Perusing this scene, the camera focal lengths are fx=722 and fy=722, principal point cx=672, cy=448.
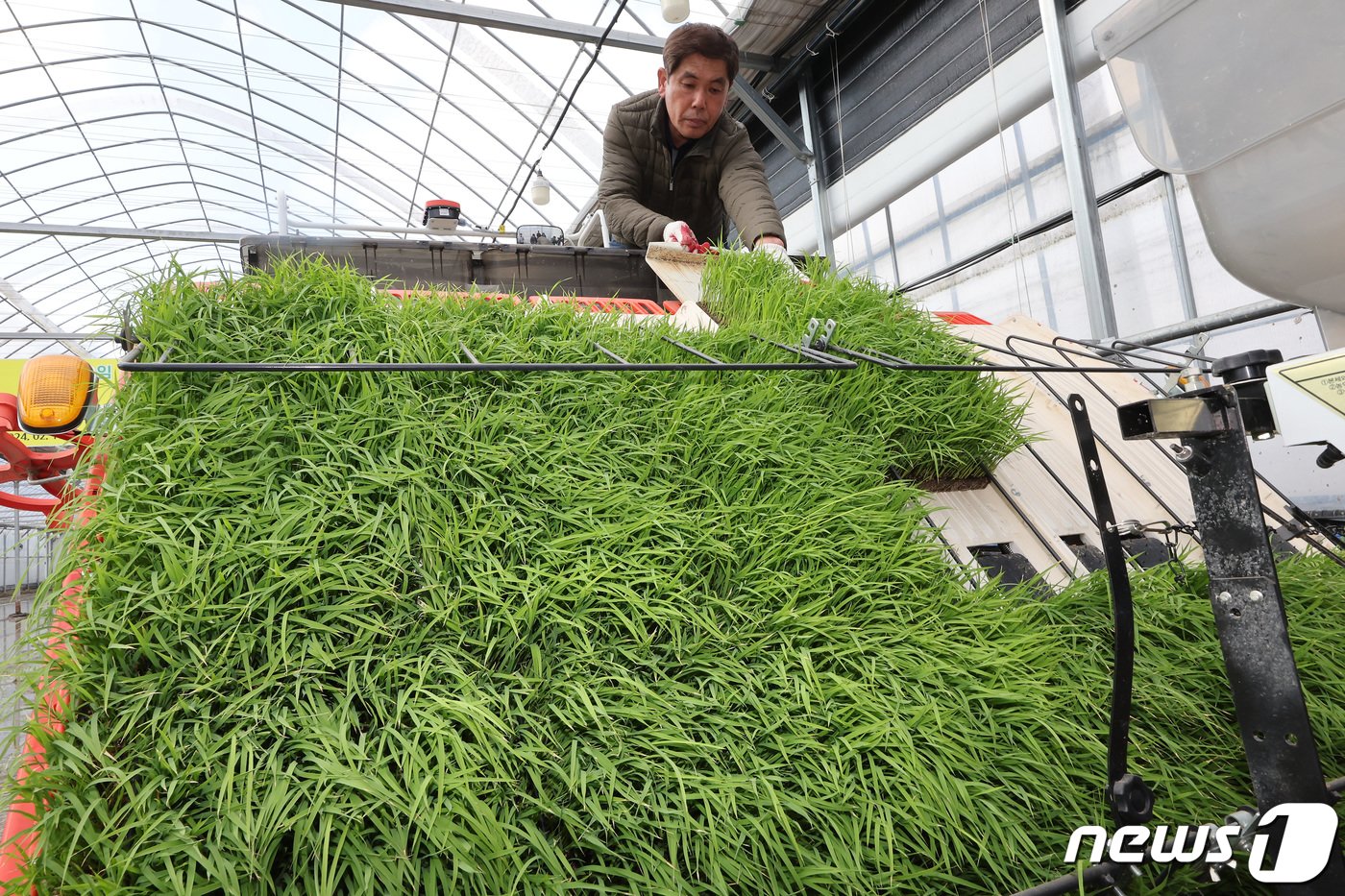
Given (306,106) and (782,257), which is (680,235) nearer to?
(782,257)

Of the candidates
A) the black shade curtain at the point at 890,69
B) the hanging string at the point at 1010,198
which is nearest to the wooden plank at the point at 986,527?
the hanging string at the point at 1010,198

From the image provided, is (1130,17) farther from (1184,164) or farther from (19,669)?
(19,669)

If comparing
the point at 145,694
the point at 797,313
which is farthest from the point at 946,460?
the point at 145,694

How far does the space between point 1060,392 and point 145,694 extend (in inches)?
62.8

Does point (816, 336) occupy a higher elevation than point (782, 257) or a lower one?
lower

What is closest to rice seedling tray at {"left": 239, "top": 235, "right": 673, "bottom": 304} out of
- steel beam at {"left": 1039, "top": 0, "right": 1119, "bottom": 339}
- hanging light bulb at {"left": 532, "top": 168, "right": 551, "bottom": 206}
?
steel beam at {"left": 1039, "top": 0, "right": 1119, "bottom": 339}

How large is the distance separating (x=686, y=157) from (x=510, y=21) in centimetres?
413

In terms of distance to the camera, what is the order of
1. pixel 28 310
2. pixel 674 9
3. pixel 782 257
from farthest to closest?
pixel 28 310
pixel 674 9
pixel 782 257

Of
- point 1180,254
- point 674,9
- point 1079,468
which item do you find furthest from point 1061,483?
point 674,9

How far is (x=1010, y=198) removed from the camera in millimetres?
4496

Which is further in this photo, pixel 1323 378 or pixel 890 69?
pixel 890 69

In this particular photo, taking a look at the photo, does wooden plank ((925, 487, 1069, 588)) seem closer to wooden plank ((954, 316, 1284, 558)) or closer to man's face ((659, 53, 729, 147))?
wooden plank ((954, 316, 1284, 558))

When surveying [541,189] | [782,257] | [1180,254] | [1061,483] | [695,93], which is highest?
[541,189]

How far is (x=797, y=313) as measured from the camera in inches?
49.8
